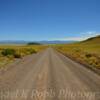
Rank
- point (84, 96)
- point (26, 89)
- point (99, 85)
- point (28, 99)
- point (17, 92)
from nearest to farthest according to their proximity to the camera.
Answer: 1. point (28, 99)
2. point (84, 96)
3. point (17, 92)
4. point (26, 89)
5. point (99, 85)

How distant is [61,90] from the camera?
9.27 m

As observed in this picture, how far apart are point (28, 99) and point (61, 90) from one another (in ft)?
6.77

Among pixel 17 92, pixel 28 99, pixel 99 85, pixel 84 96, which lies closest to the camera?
pixel 28 99

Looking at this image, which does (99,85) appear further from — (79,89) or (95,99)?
(95,99)

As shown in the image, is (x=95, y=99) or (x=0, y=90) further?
(x=0, y=90)

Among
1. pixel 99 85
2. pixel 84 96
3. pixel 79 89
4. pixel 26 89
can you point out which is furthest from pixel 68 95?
pixel 99 85

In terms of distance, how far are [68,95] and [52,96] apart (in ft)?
2.35

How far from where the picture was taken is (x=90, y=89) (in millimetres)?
9523

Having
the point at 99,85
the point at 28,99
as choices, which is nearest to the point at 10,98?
the point at 28,99

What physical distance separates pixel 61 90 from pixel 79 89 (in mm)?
895

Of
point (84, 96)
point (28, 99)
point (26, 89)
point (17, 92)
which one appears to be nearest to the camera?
point (28, 99)

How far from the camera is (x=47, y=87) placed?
389 inches

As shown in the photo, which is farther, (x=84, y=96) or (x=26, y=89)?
(x=26, y=89)

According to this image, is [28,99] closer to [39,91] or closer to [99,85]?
[39,91]
